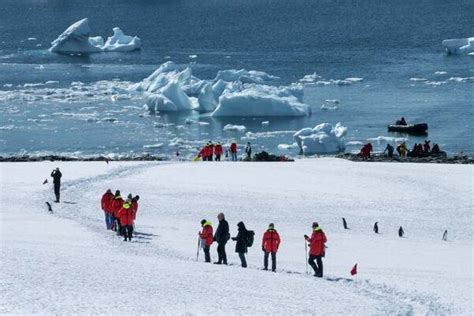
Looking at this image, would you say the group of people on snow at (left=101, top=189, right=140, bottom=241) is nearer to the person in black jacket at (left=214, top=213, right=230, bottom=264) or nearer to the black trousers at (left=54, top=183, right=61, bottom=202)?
the person in black jacket at (left=214, top=213, right=230, bottom=264)

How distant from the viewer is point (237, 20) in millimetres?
131875

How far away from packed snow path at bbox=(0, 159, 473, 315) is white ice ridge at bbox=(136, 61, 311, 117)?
93.0ft

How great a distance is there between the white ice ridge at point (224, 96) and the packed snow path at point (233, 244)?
28.4 metres

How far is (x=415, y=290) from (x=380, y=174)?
43.1 ft

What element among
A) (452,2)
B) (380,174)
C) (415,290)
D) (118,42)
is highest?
(452,2)

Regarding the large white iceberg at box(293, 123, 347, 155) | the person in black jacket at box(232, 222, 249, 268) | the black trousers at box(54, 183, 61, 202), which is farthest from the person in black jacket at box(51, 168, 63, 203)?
the large white iceberg at box(293, 123, 347, 155)

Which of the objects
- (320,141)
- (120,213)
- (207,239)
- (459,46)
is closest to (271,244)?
(207,239)

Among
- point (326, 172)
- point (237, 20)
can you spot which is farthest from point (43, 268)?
point (237, 20)

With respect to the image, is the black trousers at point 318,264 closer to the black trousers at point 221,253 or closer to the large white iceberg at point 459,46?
the black trousers at point 221,253

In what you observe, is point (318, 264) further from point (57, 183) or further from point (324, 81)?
point (324, 81)

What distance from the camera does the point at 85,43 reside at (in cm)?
9981

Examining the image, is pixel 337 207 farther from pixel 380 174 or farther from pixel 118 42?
pixel 118 42

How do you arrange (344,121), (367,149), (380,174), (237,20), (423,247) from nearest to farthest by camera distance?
(423,247)
(380,174)
(367,149)
(344,121)
(237,20)

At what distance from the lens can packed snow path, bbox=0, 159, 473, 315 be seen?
→ 16.2m
